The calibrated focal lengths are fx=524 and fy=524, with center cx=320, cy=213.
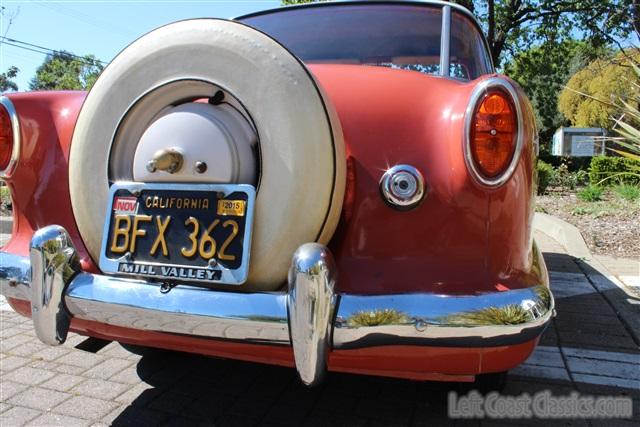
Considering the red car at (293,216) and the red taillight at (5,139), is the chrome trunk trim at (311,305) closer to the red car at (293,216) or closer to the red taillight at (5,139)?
the red car at (293,216)

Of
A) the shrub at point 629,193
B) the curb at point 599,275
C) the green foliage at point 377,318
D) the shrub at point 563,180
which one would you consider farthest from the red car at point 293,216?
the shrub at point 563,180

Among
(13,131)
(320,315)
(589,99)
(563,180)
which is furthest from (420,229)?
(589,99)

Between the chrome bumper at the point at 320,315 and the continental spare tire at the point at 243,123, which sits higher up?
the continental spare tire at the point at 243,123

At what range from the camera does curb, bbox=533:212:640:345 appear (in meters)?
3.53

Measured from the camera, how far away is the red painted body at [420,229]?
157 cm

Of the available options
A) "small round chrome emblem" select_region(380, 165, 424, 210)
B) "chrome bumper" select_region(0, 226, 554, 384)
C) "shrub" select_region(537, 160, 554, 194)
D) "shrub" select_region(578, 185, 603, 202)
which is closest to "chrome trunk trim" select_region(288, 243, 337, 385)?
"chrome bumper" select_region(0, 226, 554, 384)

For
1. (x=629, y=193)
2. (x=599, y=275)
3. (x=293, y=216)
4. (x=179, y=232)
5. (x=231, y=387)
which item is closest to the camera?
(x=293, y=216)

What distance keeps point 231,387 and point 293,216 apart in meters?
1.25

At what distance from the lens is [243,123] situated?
165 centimetres

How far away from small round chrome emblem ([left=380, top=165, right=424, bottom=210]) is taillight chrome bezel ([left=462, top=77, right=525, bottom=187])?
16 cm

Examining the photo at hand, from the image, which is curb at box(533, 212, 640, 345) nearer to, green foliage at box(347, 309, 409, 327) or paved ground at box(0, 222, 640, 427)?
paved ground at box(0, 222, 640, 427)

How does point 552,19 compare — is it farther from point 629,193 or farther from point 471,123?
point 471,123

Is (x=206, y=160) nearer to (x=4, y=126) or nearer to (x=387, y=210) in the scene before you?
(x=387, y=210)

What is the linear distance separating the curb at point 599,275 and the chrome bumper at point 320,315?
1.49 meters
